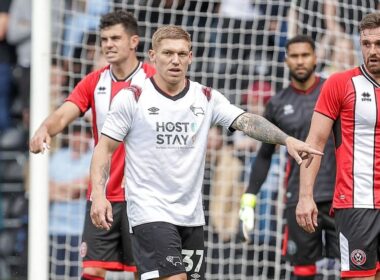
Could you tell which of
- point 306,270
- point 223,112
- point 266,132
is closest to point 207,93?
point 223,112

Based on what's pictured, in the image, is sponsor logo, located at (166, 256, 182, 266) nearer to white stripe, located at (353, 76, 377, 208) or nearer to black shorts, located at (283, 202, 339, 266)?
white stripe, located at (353, 76, 377, 208)

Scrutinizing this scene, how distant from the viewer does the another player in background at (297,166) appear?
8.51 meters

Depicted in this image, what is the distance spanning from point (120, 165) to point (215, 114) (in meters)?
1.23

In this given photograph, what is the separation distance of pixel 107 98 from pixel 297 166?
1.76m

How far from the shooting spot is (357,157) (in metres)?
6.77

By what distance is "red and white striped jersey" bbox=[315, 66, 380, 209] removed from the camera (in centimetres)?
673

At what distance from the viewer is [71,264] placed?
35.1ft

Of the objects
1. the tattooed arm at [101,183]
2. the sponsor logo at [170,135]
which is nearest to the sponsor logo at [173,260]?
the tattooed arm at [101,183]

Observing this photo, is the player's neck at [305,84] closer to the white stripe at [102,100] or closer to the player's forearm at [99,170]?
the white stripe at [102,100]

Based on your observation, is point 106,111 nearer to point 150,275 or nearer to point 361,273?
point 150,275

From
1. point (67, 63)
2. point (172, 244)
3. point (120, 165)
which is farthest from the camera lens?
point (67, 63)

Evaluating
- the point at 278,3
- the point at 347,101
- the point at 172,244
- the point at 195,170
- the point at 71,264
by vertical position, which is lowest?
the point at 71,264

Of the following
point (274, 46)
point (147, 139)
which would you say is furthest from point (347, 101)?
point (274, 46)

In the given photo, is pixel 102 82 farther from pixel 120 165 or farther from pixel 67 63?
pixel 67 63
